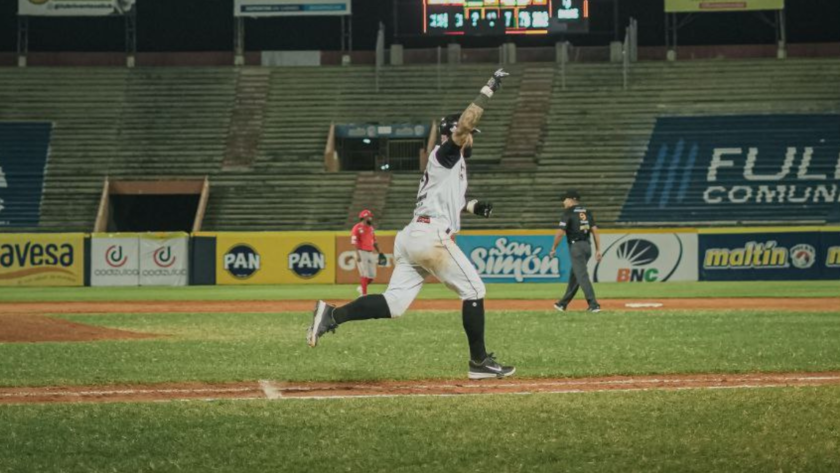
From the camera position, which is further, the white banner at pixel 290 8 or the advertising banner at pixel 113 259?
the white banner at pixel 290 8

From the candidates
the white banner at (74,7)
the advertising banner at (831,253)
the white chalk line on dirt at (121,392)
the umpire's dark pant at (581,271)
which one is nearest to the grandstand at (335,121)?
the white banner at (74,7)

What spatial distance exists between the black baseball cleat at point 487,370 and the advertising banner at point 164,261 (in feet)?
79.6

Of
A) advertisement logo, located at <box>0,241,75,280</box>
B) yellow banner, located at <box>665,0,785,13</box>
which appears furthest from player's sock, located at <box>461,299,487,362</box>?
yellow banner, located at <box>665,0,785,13</box>

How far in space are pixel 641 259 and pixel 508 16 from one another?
1318cm

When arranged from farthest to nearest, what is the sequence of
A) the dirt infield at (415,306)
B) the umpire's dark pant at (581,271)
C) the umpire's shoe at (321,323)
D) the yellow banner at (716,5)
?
the yellow banner at (716,5), the dirt infield at (415,306), the umpire's dark pant at (581,271), the umpire's shoe at (321,323)

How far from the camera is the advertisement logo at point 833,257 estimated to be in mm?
30797

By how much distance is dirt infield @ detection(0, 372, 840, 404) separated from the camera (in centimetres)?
838

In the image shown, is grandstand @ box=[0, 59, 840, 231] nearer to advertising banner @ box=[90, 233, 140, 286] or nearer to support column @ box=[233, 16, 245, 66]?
support column @ box=[233, 16, 245, 66]

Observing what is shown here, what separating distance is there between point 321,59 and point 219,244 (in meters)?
16.0

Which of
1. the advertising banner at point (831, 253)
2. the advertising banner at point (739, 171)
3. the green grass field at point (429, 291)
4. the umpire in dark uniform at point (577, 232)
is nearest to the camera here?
the umpire in dark uniform at point (577, 232)

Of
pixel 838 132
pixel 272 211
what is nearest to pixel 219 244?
pixel 272 211

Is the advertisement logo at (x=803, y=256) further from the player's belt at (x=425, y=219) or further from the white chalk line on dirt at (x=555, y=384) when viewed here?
the player's belt at (x=425, y=219)

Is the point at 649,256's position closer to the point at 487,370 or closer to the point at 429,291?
the point at 429,291

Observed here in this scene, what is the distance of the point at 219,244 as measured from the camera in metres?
32.4
